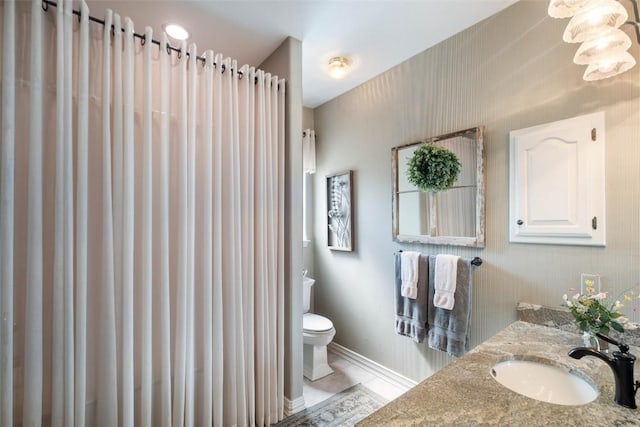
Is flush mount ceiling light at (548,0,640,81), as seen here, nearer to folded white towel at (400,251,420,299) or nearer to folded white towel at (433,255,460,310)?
folded white towel at (433,255,460,310)

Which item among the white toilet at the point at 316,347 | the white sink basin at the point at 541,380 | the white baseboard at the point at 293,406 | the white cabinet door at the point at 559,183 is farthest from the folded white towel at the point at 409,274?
the white baseboard at the point at 293,406

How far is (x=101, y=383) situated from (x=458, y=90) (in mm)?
2620

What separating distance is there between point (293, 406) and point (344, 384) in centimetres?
55

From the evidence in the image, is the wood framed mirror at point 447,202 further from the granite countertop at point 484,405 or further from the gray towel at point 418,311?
the granite countertop at point 484,405

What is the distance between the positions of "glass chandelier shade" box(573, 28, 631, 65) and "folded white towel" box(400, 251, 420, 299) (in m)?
1.39

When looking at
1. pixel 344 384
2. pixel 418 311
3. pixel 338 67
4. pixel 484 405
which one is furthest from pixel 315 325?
pixel 338 67

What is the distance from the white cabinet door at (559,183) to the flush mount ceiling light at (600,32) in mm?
249

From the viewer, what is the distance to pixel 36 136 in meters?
1.24

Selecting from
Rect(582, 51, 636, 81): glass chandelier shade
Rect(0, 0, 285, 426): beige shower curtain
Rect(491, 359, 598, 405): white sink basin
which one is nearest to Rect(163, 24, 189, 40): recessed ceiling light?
Rect(0, 0, 285, 426): beige shower curtain

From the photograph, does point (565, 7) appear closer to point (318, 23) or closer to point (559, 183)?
point (559, 183)

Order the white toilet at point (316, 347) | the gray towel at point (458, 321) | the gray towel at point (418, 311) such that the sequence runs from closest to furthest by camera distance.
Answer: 1. the gray towel at point (458, 321)
2. the gray towel at point (418, 311)
3. the white toilet at point (316, 347)

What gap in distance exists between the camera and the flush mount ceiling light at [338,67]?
2.26 meters

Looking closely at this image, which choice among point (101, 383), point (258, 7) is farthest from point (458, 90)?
point (101, 383)

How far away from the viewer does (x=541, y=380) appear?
3.77ft
